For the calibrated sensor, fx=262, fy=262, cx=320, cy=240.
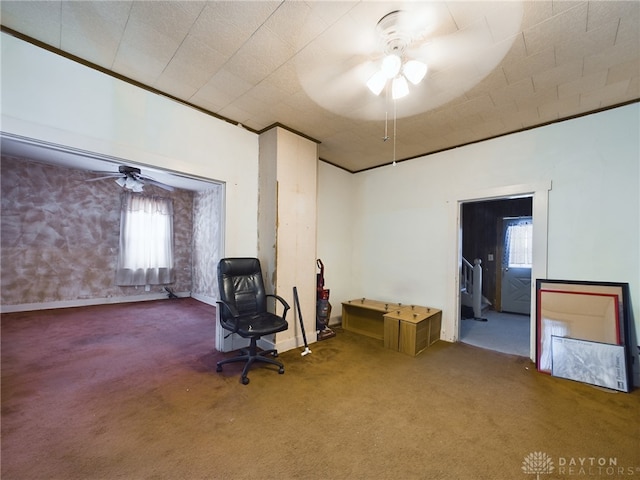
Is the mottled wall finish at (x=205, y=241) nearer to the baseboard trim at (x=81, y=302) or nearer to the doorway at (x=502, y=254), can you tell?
the baseboard trim at (x=81, y=302)

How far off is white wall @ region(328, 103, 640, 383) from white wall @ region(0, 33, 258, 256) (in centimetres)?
148

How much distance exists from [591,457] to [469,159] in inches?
121

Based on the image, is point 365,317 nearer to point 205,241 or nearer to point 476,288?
point 476,288

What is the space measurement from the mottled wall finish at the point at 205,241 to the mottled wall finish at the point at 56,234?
1.14 metres

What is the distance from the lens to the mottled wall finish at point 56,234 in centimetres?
459

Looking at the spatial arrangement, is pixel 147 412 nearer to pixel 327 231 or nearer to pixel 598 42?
pixel 327 231

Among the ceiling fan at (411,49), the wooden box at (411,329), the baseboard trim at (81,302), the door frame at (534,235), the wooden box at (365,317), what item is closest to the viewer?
the ceiling fan at (411,49)

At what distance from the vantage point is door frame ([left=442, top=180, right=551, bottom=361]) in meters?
2.92

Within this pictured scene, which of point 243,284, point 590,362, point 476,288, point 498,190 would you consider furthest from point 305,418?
point 476,288

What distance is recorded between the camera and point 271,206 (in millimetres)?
3178

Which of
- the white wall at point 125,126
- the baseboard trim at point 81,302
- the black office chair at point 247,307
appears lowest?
the baseboard trim at point 81,302

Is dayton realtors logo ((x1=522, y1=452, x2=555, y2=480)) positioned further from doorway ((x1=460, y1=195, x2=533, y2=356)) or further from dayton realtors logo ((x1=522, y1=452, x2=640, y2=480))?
doorway ((x1=460, y1=195, x2=533, y2=356))

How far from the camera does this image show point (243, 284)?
2.95 m

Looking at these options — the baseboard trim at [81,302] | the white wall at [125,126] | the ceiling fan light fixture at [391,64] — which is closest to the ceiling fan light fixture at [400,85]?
the ceiling fan light fixture at [391,64]
